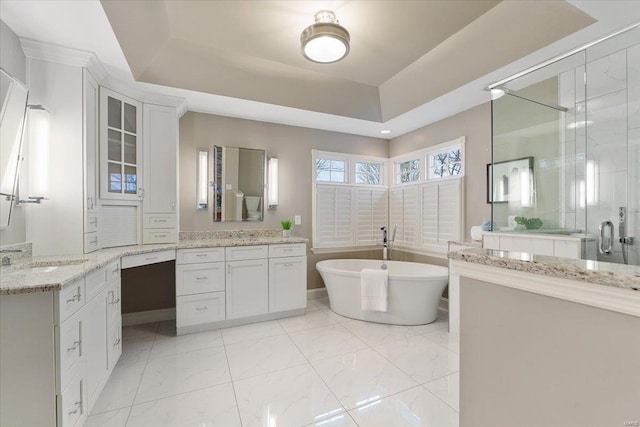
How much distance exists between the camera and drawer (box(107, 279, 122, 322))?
6.86ft

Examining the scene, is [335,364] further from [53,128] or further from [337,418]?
[53,128]

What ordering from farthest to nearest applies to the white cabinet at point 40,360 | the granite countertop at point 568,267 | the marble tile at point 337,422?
the marble tile at point 337,422 → the white cabinet at point 40,360 → the granite countertop at point 568,267

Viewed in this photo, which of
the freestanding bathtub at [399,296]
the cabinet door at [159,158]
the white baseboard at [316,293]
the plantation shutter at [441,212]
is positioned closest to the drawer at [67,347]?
the cabinet door at [159,158]

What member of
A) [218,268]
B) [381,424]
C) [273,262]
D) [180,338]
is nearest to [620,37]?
[381,424]

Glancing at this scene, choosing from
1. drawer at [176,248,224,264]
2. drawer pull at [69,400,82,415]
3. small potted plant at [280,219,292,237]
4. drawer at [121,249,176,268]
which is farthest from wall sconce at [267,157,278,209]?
drawer pull at [69,400,82,415]

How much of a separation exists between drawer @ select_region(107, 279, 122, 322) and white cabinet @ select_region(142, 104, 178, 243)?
2.86 ft

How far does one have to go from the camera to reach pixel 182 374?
2244 millimetres

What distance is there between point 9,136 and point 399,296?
3.47 meters

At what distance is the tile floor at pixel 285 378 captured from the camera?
178 cm

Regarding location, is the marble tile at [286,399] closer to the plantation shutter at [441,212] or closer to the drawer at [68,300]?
the drawer at [68,300]

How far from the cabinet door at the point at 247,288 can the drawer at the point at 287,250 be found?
142 millimetres

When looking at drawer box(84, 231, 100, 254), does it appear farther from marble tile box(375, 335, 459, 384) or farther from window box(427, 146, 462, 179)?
window box(427, 146, 462, 179)

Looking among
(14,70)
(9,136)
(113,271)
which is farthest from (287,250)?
(14,70)

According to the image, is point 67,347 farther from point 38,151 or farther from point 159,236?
point 159,236
